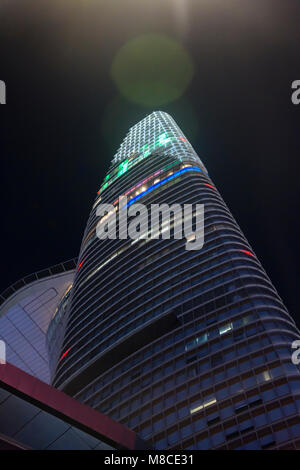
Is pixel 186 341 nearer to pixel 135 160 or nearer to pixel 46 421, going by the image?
pixel 46 421

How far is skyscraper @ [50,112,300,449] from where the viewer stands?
46000 millimetres

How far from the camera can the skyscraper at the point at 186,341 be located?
46.0m

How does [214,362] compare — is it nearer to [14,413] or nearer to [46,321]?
[14,413]

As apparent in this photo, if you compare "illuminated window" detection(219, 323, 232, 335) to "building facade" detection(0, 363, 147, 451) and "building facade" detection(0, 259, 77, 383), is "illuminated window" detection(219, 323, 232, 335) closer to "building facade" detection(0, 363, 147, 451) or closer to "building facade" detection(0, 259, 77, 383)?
"building facade" detection(0, 363, 147, 451)

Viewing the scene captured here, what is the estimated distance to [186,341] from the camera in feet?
191

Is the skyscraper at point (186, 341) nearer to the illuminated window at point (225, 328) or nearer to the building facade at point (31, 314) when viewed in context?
the illuminated window at point (225, 328)

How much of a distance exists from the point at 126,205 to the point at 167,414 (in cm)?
5840

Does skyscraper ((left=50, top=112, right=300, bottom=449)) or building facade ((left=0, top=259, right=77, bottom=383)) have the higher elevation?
skyscraper ((left=50, top=112, right=300, bottom=449))

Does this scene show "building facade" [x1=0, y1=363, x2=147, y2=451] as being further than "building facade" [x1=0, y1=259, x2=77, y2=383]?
No

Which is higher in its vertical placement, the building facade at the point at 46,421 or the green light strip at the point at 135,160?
the building facade at the point at 46,421

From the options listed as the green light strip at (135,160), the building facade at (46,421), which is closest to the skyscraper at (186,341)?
the building facade at (46,421)

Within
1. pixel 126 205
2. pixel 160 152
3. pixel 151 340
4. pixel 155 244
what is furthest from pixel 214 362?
pixel 160 152

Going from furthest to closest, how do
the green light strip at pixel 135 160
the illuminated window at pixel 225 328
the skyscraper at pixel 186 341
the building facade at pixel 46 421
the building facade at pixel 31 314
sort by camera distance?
the green light strip at pixel 135 160 → the building facade at pixel 31 314 → the illuminated window at pixel 225 328 → the skyscraper at pixel 186 341 → the building facade at pixel 46 421

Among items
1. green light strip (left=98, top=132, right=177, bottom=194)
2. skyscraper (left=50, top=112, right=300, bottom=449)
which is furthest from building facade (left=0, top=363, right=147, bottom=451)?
green light strip (left=98, top=132, right=177, bottom=194)
